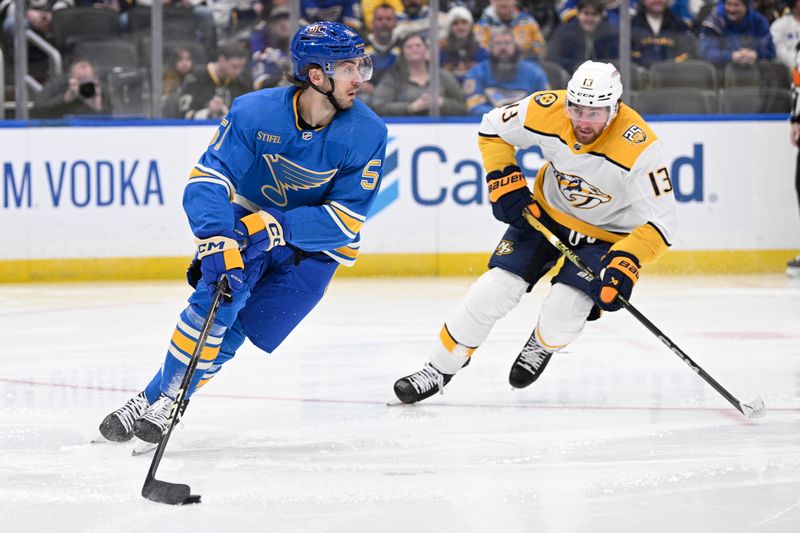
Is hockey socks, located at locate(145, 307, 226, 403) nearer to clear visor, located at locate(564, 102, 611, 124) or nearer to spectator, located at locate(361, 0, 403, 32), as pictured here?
clear visor, located at locate(564, 102, 611, 124)

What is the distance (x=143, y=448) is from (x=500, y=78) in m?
4.84

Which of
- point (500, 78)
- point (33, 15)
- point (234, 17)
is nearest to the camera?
point (33, 15)

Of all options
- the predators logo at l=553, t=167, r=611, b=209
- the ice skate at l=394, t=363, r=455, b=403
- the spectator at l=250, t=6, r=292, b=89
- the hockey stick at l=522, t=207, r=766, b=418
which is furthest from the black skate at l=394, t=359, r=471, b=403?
the spectator at l=250, t=6, r=292, b=89

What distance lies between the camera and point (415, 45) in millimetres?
7605

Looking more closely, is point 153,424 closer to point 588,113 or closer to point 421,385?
point 421,385

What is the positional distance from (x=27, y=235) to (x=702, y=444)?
4748 mm

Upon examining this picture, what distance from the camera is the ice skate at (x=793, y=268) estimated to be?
24.2 feet

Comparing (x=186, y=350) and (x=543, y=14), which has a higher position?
(x=543, y=14)

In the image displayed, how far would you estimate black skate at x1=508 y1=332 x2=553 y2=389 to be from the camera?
4.20 m

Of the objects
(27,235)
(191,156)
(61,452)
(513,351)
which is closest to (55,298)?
(27,235)

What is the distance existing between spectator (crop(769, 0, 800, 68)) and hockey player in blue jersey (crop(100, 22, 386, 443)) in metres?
4.99

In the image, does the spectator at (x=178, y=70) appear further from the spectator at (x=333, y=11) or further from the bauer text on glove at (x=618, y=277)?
the bauer text on glove at (x=618, y=277)

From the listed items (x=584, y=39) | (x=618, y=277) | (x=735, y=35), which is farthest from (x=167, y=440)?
(x=735, y=35)

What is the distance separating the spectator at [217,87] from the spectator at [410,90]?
2.59ft
